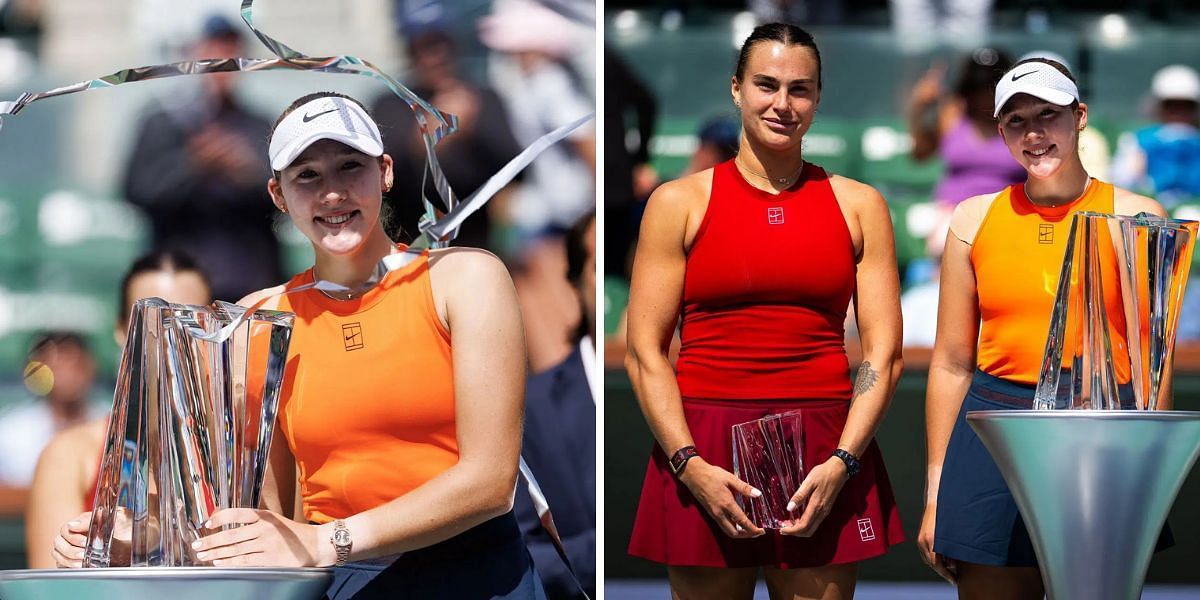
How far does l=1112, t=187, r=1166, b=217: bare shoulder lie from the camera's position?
→ 2150 mm

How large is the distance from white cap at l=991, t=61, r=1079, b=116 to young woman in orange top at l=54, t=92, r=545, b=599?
0.77 m

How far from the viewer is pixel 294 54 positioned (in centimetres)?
231

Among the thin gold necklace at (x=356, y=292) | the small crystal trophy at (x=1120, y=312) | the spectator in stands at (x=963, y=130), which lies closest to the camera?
the small crystal trophy at (x=1120, y=312)

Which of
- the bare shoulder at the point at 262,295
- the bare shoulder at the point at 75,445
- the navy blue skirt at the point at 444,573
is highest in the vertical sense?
the bare shoulder at the point at 262,295

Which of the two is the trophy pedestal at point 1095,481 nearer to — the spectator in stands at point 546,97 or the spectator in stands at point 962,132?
the spectator in stands at point 546,97

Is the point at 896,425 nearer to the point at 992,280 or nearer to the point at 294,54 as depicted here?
the point at 992,280

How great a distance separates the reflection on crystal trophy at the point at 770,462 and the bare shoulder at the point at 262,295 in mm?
699

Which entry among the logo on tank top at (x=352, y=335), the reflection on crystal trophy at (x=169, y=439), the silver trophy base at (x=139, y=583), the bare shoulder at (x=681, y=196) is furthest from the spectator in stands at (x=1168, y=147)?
the silver trophy base at (x=139, y=583)

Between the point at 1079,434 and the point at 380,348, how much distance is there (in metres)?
0.91

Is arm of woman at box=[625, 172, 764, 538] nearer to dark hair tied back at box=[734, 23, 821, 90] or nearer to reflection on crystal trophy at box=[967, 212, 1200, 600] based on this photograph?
dark hair tied back at box=[734, 23, 821, 90]

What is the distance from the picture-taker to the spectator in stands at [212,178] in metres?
2.30

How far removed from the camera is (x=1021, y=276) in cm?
216

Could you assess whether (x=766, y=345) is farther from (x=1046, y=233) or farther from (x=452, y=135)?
(x=452, y=135)

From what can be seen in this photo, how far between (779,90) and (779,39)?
0.08 m
